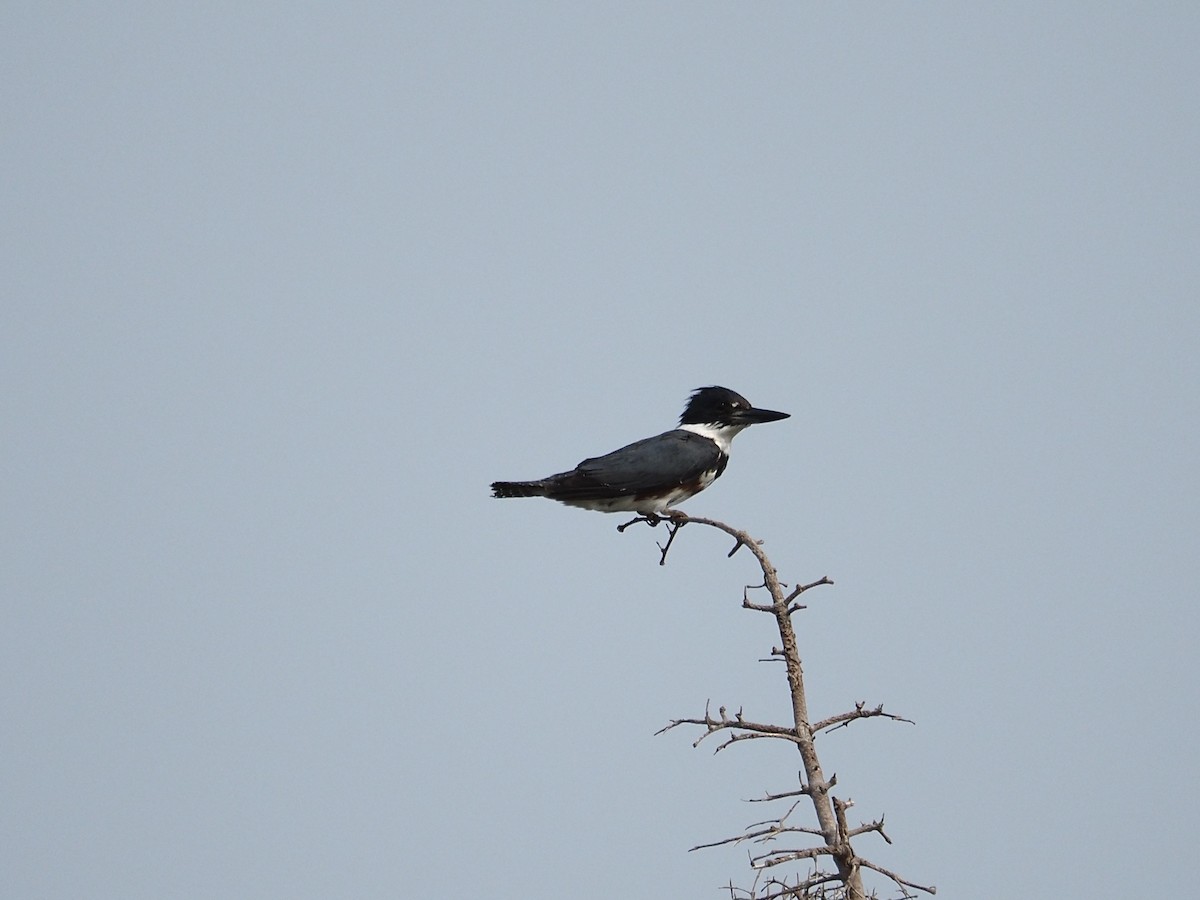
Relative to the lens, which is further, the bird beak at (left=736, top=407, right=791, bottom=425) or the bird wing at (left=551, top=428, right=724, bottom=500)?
the bird beak at (left=736, top=407, right=791, bottom=425)

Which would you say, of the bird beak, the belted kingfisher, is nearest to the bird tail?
the belted kingfisher

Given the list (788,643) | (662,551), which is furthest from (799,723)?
(662,551)

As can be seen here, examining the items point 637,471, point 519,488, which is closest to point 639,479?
point 637,471

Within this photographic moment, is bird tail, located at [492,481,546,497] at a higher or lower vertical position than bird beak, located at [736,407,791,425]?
lower

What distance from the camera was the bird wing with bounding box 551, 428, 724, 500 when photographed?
10492mm

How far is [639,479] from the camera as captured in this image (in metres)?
10.5

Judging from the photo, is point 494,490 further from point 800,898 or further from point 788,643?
point 800,898

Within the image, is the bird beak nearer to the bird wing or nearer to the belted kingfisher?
the belted kingfisher

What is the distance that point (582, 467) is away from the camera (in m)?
10.7

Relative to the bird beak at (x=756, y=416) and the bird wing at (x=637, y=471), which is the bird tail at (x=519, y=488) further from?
the bird beak at (x=756, y=416)

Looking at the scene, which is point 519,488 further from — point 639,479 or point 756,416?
point 756,416

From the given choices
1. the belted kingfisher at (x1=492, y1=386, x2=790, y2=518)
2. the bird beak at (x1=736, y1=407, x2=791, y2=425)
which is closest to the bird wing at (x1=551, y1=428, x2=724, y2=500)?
the belted kingfisher at (x1=492, y1=386, x2=790, y2=518)

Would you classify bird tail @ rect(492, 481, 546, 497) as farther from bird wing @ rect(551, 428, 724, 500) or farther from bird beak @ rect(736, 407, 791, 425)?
bird beak @ rect(736, 407, 791, 425)

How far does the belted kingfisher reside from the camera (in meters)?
10.5
